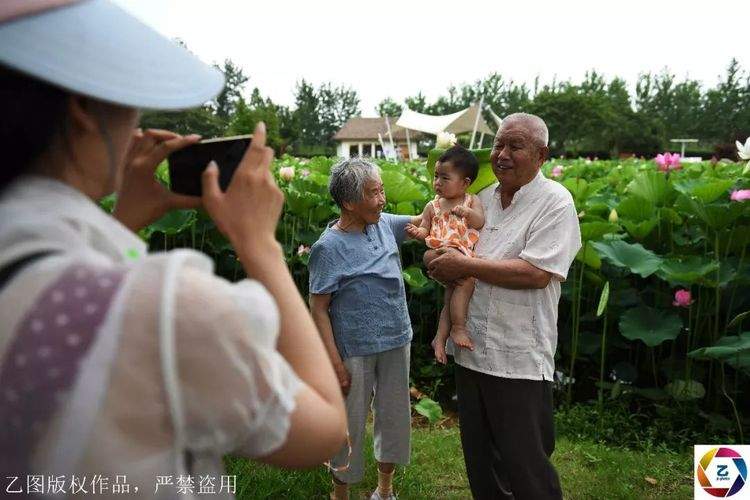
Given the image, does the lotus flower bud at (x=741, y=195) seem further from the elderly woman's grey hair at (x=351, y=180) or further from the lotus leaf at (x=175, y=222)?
the lotus leaf at (x=175, y=222)

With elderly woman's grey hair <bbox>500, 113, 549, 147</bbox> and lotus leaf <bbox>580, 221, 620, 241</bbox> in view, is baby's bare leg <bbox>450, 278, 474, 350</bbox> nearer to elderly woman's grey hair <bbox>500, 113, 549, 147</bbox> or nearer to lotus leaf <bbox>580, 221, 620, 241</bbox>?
elderly woman's grey hair <bbox>500, 113, 549, 147</bbox>

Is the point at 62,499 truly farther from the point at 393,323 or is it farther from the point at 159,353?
the point at 393,323

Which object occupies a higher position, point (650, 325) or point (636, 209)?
point (636, 209)

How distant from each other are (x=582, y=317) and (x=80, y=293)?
3944 millimetres

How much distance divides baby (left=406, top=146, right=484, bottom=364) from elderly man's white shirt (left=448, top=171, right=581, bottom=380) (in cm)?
6

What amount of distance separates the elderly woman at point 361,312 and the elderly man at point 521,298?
452 mm

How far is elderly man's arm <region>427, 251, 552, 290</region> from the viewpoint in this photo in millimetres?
2287

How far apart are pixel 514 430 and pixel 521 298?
492mm

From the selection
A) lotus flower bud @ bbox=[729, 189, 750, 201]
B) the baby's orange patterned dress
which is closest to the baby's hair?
the baby's orange patterned dress

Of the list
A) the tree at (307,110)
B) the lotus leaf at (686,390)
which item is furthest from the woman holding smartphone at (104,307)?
the tree at (307,110)

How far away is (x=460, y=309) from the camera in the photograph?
250cm

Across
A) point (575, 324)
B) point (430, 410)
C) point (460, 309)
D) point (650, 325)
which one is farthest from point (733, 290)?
point (460, 309)

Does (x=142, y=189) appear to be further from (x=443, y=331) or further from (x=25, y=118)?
(x=443, y=331)

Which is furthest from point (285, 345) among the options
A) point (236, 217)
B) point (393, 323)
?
point (393, 323)
